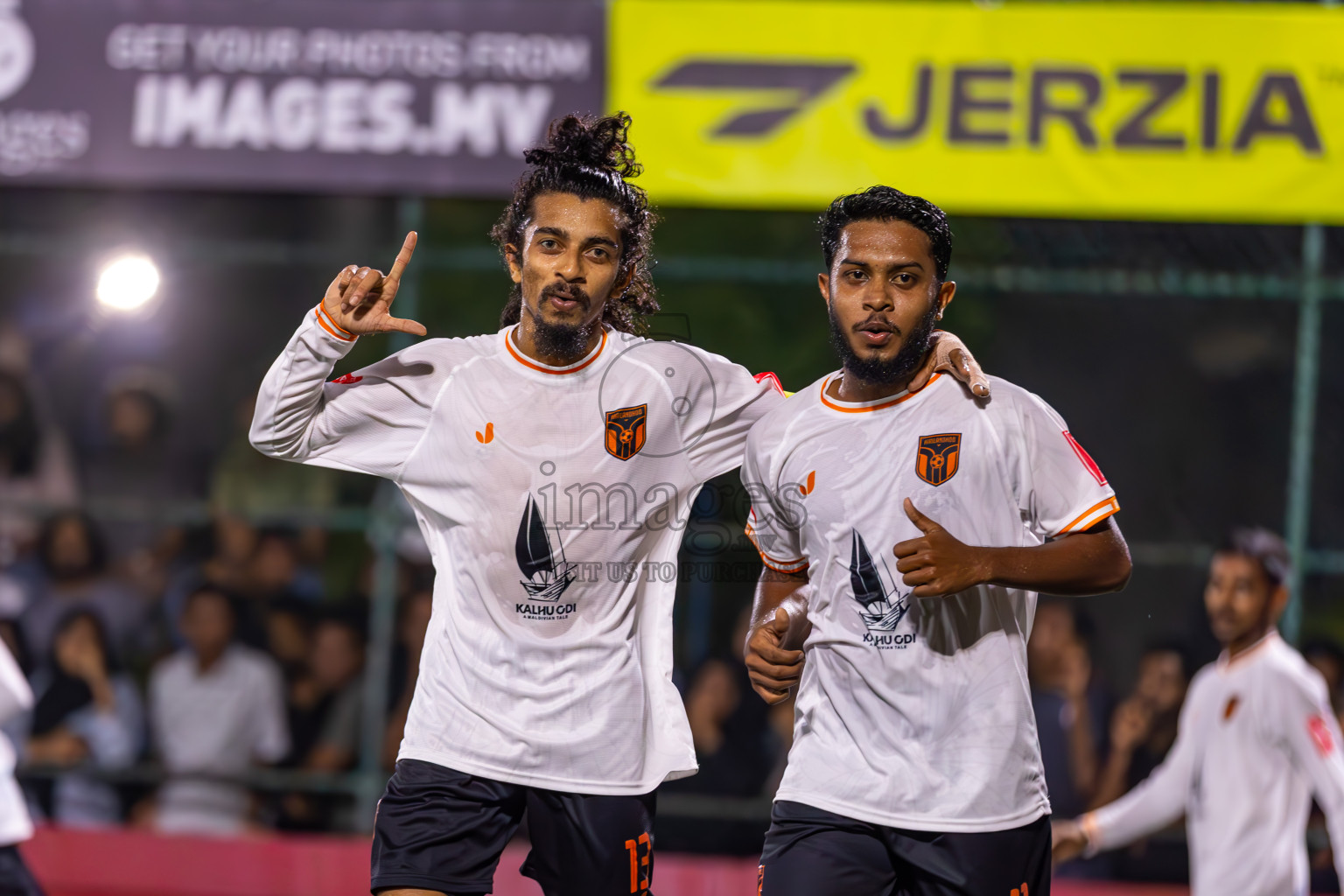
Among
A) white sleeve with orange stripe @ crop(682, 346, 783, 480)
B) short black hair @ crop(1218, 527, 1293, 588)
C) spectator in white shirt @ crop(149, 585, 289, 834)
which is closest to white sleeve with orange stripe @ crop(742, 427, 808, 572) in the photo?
white sleeve with orange stripe @ crop(682, 346, 783, 480)

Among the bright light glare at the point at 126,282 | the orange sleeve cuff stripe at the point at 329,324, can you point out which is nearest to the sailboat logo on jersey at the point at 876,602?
the orange sleeve cuff stripe at the point at 329,324

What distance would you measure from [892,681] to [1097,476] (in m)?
0.59

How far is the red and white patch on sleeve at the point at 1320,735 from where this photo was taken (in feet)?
15.9

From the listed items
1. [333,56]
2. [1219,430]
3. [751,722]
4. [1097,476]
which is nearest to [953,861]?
[1097,476]

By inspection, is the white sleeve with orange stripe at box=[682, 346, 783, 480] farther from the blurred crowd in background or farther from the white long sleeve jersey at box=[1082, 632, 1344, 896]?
the blurred crowd in background

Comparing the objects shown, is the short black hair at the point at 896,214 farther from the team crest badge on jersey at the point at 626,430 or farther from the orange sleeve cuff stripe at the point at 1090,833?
the orange sleeve cuff stripe at the point at 1090,833

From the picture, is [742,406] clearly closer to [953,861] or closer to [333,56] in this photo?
[953,861]

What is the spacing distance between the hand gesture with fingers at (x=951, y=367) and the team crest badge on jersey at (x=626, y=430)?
2.00 feet

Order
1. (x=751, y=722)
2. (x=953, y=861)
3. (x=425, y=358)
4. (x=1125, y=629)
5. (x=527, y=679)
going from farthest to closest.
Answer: (x=1125, y=629), (x=751, y=722), (x=425, y=358), (x=527, y=679), (x=953, y=861)

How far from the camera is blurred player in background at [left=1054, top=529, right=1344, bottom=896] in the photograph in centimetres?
490

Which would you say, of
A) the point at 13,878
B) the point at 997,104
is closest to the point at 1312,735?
the point at 997,104

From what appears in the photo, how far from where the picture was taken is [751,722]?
6.20m

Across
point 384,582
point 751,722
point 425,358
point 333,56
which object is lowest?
point 751,722

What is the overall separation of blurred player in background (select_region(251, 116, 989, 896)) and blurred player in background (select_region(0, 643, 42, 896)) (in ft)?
4.05
